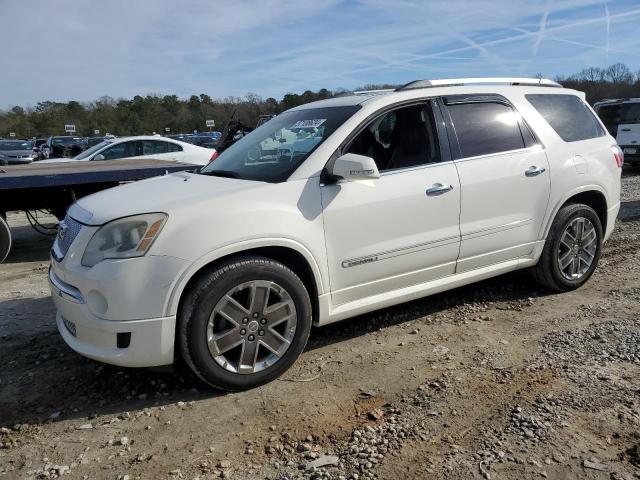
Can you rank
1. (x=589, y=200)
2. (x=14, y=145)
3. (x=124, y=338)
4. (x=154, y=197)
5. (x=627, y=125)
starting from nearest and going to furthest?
(x=124, y=338) < (x=154, y=197) < (x=589, y=200) < (x=627, y=125) < (x=14, y=145)

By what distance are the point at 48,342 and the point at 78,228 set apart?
54.5 inches

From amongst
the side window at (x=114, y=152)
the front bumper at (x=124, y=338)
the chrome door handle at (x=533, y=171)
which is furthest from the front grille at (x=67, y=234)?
the side window at (x=114, y=152)

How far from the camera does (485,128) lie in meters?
4.30

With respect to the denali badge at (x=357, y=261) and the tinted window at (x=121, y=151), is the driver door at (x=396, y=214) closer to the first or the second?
the denali badge at (x=357, y=261)

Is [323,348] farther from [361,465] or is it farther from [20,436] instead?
[20,436]

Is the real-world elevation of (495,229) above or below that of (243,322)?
above

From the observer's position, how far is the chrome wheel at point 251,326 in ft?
10.4

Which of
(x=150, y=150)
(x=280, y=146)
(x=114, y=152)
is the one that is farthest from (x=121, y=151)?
(x=280, y=146)

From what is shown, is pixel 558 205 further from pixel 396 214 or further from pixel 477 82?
pixel 396 214

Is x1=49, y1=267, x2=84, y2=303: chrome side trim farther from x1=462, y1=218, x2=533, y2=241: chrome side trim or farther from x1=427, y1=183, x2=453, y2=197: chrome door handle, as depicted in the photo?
x1=462, y1=218, x2=533, y2=241: chrome side trim

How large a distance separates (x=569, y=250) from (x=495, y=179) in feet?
4.12

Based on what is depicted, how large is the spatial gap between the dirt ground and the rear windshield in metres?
14.2

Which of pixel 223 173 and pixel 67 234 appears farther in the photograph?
Result: pixel 223 173

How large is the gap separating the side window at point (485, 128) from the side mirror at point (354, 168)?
1.08 meters
